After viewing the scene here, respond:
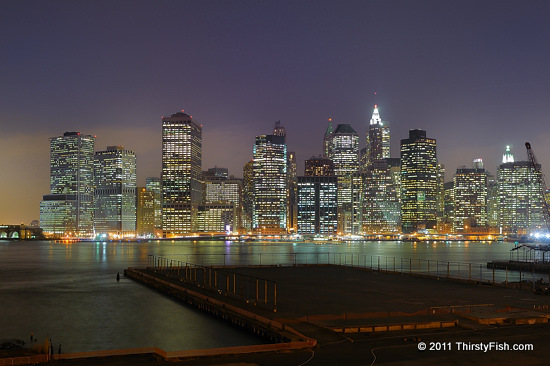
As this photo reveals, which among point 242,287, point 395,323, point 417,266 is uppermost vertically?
point 395,323

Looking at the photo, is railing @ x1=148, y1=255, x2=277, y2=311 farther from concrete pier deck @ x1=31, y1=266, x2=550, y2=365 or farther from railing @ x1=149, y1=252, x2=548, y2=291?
railing @ x1=149, y1=252, x2=548, y2=291

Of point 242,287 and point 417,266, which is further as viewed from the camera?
point 417,266

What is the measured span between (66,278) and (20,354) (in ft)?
195

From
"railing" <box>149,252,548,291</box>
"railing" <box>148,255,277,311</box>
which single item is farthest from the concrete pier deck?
"railing" <box>149,252,548,291</box>

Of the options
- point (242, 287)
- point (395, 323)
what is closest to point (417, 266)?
point (242, 287)

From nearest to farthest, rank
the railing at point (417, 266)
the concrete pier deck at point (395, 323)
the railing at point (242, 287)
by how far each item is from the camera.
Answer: the concrete pier deck at point (395, 323)
the railing at point (242, 287)
the railing at point (417, 266)

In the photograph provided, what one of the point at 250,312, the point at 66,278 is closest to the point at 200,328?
the point at 250,312

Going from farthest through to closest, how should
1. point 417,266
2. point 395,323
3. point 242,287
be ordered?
1. point 417,266
2. point 242,287
3. point 395,323

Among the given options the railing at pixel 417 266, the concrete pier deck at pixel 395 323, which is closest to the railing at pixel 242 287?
the concrete pier deck at pixel 395 323

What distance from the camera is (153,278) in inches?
2579

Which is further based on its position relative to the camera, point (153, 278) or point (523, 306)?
point (153, 278)

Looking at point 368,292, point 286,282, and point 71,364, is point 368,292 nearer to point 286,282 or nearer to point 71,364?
point 286,282

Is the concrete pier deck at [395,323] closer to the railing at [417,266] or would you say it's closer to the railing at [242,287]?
the railing at [242,287]

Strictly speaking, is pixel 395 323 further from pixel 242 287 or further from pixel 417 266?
pixel 417 266
